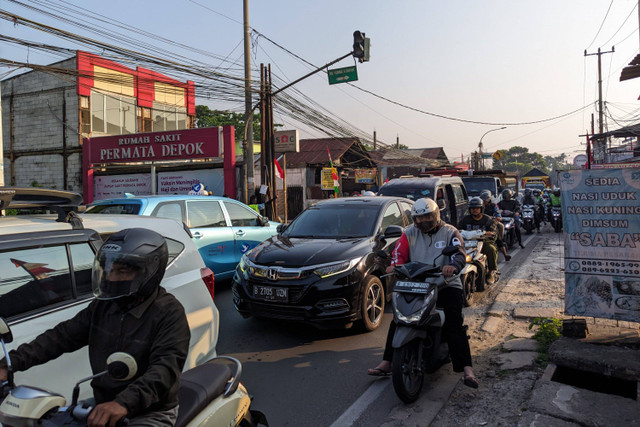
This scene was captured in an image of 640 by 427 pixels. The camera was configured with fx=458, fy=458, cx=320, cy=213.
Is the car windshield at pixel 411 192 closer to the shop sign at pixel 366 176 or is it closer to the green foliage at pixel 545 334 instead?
the green foliage at pixel 545 334

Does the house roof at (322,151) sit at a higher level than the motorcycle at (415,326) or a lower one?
higher

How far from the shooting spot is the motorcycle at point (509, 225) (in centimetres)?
1158

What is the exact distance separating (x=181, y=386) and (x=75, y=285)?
1.11 metres

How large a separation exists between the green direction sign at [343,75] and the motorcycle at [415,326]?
11.9 m

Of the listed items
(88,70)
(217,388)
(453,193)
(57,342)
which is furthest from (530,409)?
(88,70)

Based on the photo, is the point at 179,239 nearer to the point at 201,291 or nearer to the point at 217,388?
the point at 201,291

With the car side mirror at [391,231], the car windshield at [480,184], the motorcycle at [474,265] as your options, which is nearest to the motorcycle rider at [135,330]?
the car side mirror at [391,231]

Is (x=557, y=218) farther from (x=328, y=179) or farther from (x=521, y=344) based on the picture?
(x=521, y=344)

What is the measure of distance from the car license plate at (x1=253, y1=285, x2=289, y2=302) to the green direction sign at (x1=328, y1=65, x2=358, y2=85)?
1106 cm

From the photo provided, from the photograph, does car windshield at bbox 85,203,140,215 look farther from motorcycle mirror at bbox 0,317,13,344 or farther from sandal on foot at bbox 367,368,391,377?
motorcycle mirror at bbox 0,317,13,344

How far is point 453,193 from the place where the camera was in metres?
10.6

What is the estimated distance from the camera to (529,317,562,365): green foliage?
4.49m

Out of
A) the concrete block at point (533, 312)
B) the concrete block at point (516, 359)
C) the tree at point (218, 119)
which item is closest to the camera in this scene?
the concrete block at point (516, 359)

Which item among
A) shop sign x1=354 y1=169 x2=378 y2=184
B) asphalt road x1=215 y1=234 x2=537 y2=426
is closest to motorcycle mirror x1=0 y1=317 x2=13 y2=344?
asphalt road x1=215 y1=234 x2=537 y2=426
